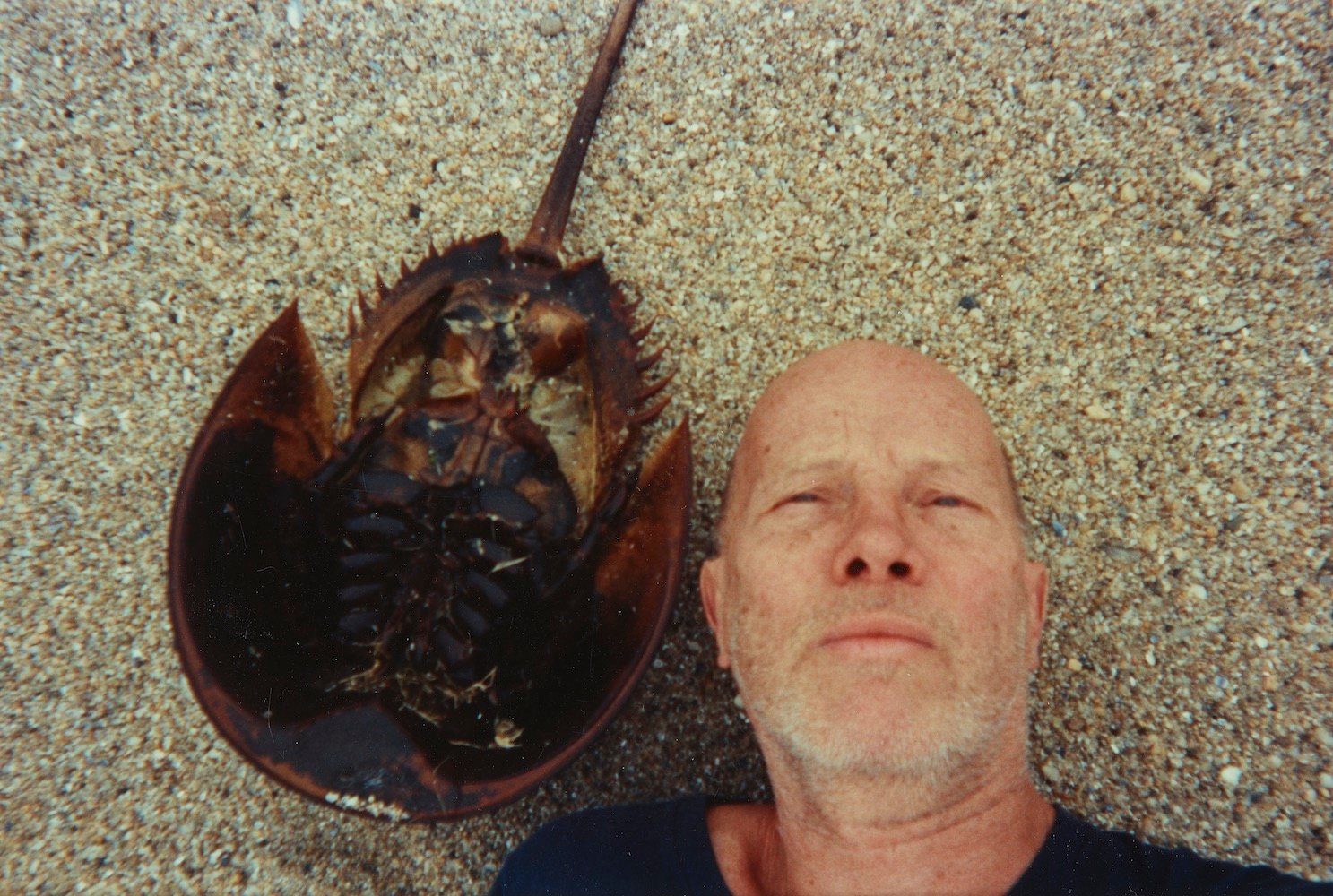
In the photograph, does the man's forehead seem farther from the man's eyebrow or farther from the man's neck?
the man's neck

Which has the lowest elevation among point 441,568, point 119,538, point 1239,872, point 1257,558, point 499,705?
point 119,538

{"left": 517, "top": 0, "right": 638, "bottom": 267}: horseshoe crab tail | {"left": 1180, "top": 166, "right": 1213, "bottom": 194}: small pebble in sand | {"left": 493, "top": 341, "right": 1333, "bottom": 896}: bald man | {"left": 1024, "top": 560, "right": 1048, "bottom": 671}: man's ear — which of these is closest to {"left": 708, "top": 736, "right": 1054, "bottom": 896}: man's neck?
{"left": 493, "top": 341, "right": 1333, "bottom": 896}: bald man

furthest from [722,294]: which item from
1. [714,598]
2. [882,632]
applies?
[882,632]

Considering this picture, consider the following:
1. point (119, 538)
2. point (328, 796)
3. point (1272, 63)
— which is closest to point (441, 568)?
point (328, 796)

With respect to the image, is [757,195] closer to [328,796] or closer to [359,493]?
[359,493]

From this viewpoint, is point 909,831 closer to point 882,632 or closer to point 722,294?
point 882,632

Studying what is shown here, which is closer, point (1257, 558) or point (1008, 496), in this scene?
point (1008, 496)
